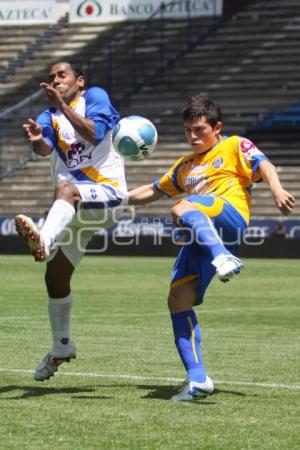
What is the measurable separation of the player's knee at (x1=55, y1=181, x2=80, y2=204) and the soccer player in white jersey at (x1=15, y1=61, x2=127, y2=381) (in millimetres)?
62

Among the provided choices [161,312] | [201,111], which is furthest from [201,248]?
[161,312]

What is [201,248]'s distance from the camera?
773 cm

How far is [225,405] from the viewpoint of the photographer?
7.20 meters

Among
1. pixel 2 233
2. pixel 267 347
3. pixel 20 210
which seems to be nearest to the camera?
pixel 267 347

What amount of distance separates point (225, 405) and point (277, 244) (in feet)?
69.7

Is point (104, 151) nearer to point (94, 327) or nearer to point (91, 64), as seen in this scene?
point (94, 327)

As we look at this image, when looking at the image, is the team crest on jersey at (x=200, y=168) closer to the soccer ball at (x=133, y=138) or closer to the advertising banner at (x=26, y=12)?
the soccer ball at (x=133, y=138)

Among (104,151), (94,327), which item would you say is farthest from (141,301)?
(104,151)

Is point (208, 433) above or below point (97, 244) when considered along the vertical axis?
above

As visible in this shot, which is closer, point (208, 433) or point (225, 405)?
point (208, 433)

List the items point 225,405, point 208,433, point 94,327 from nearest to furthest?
point 208,433, point 225,405, point 94,327

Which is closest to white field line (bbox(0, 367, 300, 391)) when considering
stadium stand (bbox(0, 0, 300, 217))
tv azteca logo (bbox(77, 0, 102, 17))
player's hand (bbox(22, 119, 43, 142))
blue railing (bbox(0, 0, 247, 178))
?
player's hand (bbox(22, 119, 43, 142))

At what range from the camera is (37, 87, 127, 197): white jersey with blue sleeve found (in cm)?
864

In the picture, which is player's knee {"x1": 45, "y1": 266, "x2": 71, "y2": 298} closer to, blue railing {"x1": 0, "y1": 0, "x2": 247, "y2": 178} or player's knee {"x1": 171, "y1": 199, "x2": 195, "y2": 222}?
player's knee {"x1": 171, "y1": 199, "x2": 195, "y2": 222}
